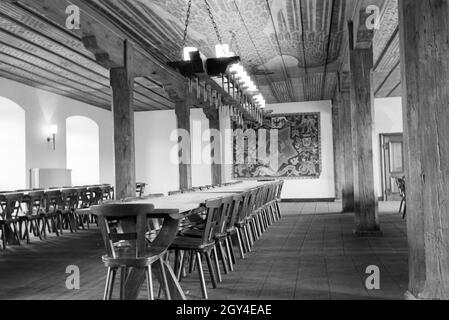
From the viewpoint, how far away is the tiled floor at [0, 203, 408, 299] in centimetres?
425

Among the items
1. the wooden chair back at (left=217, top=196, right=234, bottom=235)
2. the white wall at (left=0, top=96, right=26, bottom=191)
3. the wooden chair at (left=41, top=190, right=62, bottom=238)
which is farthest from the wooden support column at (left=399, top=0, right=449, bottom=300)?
the white wall at (left=0, top=96, right=26, bottom=191)

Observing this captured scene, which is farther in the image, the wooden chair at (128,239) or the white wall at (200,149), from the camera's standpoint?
the white wall at (200,149)

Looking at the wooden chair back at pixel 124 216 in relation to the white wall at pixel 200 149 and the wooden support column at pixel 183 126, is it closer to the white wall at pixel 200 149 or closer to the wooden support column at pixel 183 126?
the wooden support column at pixel 183 126

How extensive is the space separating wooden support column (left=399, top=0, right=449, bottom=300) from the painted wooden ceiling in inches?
121

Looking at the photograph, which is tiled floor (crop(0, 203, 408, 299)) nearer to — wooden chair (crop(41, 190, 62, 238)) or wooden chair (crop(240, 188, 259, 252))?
wooden chair (crop(240, 188, 259, 252))

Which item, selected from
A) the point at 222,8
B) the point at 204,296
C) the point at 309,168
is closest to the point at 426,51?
the point at 204,296

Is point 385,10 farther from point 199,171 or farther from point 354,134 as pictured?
point 199,171

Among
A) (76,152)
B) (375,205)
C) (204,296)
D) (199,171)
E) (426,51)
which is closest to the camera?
(426,51)

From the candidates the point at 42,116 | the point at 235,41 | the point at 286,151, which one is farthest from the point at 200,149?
the point at 235,41

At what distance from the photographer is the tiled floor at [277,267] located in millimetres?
4250

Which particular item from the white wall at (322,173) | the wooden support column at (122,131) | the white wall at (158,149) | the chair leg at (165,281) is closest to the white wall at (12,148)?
the wooden support column at (122,131)

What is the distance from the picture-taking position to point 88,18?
589 centimetres

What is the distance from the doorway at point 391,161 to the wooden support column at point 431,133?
11648mm

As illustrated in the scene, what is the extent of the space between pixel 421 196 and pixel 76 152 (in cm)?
1269
